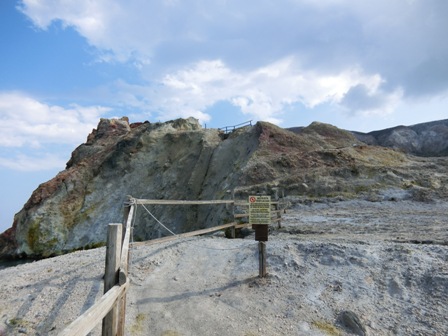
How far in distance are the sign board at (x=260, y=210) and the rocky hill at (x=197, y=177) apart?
12454 mm

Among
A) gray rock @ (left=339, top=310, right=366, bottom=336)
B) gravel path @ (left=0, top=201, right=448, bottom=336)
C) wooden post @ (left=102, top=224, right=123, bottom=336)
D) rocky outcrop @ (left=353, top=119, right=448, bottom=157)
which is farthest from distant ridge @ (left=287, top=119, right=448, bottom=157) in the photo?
wooden post @ (left=102, top=224, right=123, bottom=336)

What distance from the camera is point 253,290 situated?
701cm

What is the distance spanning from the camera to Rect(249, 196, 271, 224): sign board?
8.00 metres

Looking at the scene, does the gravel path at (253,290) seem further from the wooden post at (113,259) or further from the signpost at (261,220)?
the wooden post at (113,259)

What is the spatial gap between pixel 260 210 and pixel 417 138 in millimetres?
63980

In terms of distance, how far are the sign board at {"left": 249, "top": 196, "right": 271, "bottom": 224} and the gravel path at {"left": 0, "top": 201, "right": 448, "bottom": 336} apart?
1.06 metres

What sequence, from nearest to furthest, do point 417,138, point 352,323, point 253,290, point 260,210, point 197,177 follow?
point 352,323
point 253,290
point 260,210
point 197,177
point 417,138

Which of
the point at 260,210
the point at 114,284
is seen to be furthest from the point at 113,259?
the point at 260,210

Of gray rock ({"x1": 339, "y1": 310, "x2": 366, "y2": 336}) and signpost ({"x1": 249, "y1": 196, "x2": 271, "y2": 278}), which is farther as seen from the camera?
signpost ({"x1": 249, "y1": 196, "x2": 271, "y2": 278})

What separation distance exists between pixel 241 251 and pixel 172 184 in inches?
1010

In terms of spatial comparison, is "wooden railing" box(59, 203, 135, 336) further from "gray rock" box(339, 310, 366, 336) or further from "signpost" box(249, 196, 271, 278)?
"gray rock" box(339, 310, 366, 336)

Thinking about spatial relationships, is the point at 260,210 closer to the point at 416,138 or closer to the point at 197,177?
the point at 197,177

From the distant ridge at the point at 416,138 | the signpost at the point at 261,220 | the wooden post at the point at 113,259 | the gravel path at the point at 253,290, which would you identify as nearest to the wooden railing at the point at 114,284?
the wooden post at the point at 113,259

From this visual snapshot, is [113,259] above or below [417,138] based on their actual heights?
below
